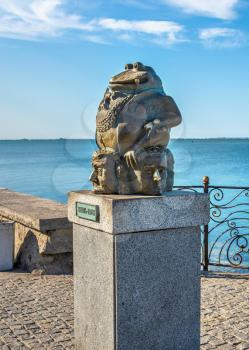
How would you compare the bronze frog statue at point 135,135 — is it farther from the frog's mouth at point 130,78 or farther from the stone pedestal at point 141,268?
the stone pedestal at point 141,268

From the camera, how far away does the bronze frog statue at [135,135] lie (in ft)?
15.3

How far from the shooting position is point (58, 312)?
6594 millimetres

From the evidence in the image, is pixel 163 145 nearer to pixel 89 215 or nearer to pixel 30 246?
pixel 89 215

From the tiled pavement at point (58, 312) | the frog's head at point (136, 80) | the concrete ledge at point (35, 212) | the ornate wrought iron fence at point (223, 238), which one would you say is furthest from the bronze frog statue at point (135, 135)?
the concrete ledge at point (35, 212)

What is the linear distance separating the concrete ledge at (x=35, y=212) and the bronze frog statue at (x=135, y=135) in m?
3.65

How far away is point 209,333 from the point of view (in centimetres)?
589

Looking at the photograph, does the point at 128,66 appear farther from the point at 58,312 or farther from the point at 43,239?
the point at 43,239

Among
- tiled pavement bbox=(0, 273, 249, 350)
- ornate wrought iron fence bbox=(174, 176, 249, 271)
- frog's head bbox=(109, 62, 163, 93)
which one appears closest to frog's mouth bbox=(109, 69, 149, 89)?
frog's head bbox=(109, 62, 163, 93)

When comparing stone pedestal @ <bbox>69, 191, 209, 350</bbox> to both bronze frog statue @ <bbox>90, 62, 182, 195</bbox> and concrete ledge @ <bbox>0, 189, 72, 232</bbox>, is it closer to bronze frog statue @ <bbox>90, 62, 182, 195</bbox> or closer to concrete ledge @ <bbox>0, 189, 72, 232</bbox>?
bronze frog statue @ <bbox>90, 62, 182, 195</bbox>

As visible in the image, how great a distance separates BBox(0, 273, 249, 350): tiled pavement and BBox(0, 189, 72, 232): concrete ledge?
792mm

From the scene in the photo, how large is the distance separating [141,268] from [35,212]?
4.77 metres

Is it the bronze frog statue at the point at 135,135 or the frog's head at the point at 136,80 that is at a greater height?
the frog's head at the point at 136,80

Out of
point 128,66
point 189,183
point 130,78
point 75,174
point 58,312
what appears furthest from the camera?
point 75,174

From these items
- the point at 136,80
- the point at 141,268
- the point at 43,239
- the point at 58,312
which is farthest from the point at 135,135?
the point at 43,239
